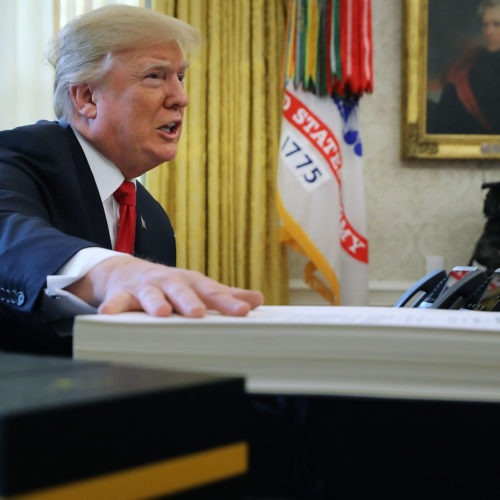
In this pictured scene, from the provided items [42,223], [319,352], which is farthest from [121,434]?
[42,223]

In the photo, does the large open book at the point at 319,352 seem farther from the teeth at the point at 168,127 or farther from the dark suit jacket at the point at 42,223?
the teeth at the point at 168,127

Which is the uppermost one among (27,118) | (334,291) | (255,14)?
(255,14)

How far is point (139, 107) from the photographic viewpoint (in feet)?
6.70

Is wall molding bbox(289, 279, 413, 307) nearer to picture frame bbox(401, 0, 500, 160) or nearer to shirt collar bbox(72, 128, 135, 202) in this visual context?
picture frame bbox(401, 0, 500, 160)

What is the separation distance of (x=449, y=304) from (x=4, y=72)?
332 cm

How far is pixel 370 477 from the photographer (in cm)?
48

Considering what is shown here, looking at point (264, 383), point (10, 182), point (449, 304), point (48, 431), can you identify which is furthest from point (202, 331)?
point (10, 182)

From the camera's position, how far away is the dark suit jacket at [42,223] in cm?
90

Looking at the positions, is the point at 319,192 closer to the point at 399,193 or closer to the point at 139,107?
the point at 399,193

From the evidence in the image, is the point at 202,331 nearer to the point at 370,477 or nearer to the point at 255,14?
the point at 370,477

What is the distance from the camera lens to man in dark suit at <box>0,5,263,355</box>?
2.55ft

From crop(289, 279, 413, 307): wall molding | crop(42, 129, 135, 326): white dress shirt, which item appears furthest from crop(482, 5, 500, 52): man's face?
crop(42, 129, 135, 326): white dress shirt

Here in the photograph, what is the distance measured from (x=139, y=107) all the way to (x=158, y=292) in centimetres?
142

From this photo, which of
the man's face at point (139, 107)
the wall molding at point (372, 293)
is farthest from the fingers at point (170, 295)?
the wall molding at point (372, 293)
